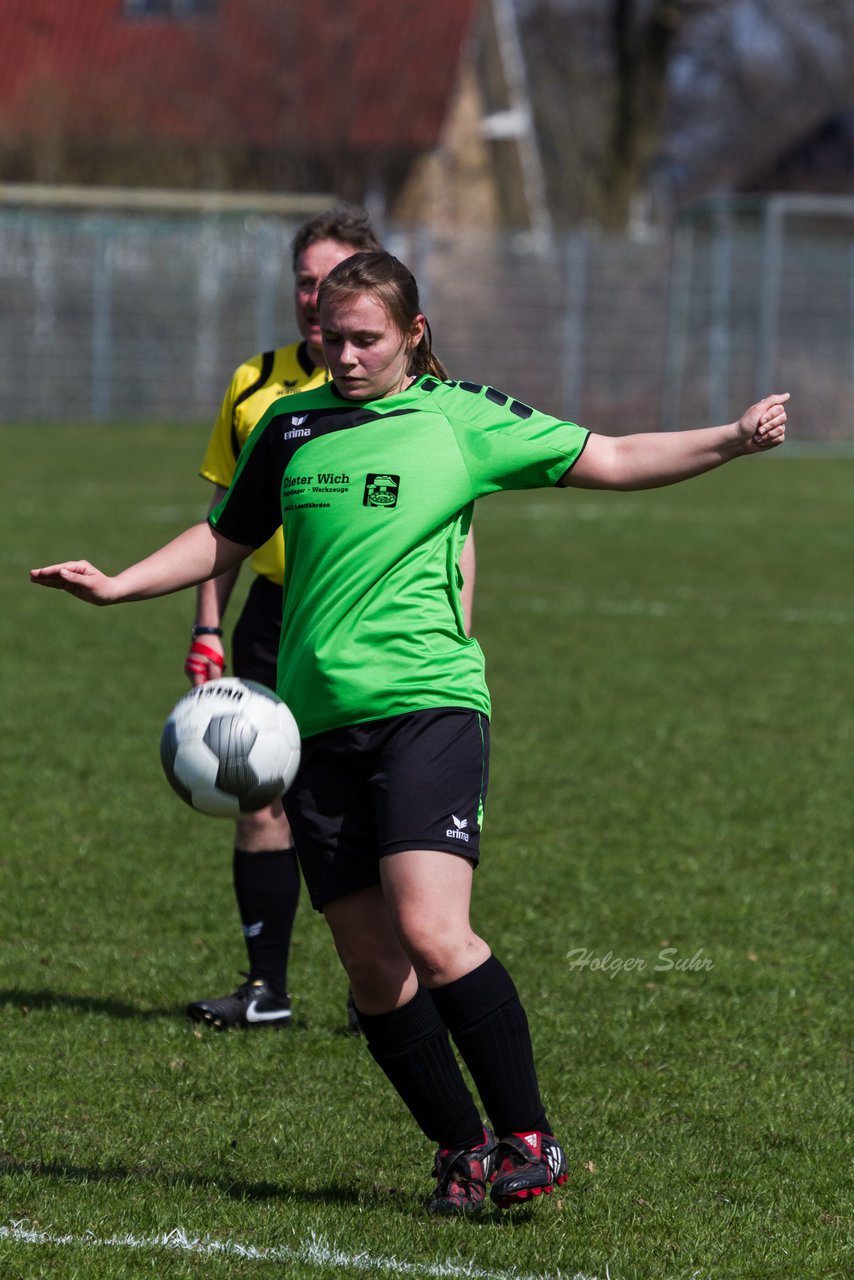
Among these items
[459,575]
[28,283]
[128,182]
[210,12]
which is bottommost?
[459,575]

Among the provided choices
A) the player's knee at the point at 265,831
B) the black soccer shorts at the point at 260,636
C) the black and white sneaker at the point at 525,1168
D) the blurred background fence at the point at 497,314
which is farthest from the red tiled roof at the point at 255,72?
the black and white sneaker at the point at 525,1168

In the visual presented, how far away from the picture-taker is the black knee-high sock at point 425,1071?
398 centimetres

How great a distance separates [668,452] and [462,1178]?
5.29 feet

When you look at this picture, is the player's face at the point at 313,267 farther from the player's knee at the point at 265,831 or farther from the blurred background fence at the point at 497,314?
the blurred background fence at the point at 497,314

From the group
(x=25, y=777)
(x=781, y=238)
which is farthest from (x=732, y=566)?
(x=781, y=238)

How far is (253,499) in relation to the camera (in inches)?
164

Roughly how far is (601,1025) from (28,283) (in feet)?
86.6

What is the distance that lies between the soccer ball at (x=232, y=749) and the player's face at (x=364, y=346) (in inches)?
26.8

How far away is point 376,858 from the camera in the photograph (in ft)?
12.8

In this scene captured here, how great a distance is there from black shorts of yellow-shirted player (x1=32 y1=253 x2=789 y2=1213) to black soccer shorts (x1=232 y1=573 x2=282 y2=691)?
4.35 ft

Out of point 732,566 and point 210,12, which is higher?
point 210,12

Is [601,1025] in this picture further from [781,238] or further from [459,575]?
[781,238]

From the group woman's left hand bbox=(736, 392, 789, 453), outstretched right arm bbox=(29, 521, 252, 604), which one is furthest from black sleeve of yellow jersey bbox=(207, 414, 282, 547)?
woman's left hand bbox=(736, 392, 789, 453)

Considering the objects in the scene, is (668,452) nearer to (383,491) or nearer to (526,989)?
(383,491)
